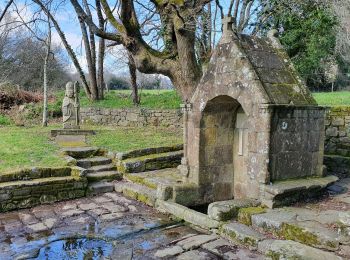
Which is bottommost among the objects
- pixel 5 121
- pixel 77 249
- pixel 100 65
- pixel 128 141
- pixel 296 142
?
pixel 77 249

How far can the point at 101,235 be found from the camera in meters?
5.49

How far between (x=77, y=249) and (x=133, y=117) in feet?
41.5

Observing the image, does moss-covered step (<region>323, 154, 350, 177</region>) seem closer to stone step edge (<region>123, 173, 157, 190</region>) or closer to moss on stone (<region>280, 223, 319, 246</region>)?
stone step edge (<region>123, 173, 157, 190</region>)

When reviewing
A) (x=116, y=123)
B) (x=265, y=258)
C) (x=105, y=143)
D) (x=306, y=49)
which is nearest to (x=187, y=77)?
(x=105, y=143)

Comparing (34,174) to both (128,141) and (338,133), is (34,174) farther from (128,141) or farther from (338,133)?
(338,133)

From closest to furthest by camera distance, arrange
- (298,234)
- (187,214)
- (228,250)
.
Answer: (298,234) → (228,250) → (187,214)

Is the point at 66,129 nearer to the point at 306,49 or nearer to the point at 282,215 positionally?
the point at 282,215

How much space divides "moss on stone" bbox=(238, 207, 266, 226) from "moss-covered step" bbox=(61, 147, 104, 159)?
5.57 meters

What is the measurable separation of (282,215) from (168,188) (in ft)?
7.50

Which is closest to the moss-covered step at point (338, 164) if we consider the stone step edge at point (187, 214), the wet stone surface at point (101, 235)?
the stone step edge at point (187, 214)

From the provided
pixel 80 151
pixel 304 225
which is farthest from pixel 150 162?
pixel 304 225

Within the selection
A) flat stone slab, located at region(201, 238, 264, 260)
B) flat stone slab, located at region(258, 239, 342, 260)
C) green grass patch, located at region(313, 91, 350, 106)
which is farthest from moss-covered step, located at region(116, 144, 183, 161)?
green grass patch, located at region(313, 91, 350, 106)

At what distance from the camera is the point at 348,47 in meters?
22.8

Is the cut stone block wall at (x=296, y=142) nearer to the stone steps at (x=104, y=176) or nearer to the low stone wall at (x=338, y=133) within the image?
the low stone wall at (x=338, y=133)
